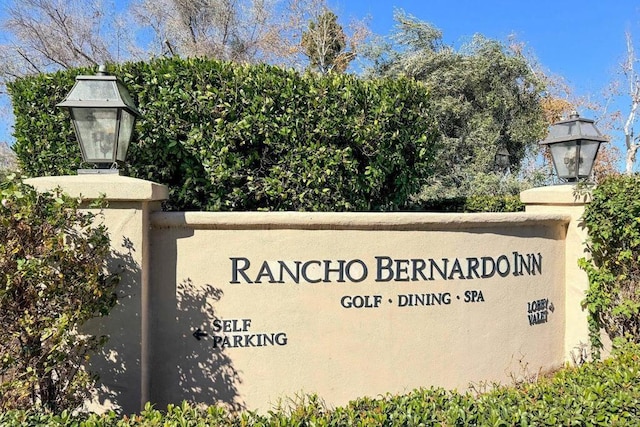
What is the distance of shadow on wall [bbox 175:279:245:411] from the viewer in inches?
147

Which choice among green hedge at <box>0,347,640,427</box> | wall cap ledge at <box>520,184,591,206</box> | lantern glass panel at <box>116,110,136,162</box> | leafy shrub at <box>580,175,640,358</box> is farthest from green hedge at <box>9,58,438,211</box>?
green hedge at <box>0,347,640,427</box>

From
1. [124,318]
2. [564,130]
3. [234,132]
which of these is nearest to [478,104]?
[564,130]

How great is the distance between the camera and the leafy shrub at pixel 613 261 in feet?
15.4

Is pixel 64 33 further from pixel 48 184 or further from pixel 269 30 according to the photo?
pixel 48 184

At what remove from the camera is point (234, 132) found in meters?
4.54

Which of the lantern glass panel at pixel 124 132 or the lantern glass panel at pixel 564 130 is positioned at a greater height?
the lantern glass panel at pixel 564 130

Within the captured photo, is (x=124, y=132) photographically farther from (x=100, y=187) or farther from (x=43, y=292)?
(x=43, y=292)

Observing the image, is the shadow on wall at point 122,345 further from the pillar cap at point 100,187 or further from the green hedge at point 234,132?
the green hedge at point 234,132

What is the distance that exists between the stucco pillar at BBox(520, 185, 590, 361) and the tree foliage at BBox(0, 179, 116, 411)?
479 cm

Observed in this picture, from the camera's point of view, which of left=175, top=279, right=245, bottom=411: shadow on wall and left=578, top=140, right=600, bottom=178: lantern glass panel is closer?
left=175, top=279, right=245, bottom=411: shadow on wall

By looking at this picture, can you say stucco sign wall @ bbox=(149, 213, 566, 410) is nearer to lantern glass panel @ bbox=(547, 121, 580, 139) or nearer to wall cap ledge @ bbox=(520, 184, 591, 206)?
wall cap ledge @ bbox=(520, 184, 591, 206)

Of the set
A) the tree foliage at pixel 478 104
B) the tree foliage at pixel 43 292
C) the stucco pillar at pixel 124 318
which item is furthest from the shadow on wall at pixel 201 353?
the tree foliage at pixel 478 104

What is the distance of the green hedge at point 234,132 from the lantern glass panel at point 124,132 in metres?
0.88

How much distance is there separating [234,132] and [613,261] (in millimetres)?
4466
